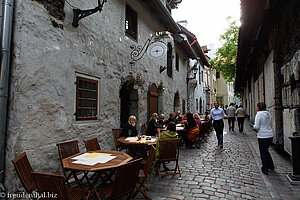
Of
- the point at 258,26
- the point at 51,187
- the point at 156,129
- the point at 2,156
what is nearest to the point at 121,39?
the point at 156,129

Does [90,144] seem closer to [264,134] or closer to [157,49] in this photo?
[264,134]

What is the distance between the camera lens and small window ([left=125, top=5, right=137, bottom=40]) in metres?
7.30

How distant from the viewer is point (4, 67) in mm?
2959

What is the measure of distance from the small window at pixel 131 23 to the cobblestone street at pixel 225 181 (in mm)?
4799

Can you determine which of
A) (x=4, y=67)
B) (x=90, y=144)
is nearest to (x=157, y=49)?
(x=90, y=144)

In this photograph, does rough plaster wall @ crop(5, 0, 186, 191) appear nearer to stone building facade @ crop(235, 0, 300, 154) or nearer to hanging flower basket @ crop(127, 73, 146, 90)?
hanging flower basket @ crop(127, 73, 146, 90)

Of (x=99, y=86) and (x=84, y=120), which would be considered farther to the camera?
(x=99, y=86)

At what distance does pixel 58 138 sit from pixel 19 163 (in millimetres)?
1384

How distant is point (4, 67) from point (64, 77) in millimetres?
1231

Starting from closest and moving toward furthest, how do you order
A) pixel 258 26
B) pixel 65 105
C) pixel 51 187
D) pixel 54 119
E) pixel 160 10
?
pixel 51 187
pixel 54 119
pixel 65 105
pixel 258 26
pixel 160 10

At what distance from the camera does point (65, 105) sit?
13.7ft

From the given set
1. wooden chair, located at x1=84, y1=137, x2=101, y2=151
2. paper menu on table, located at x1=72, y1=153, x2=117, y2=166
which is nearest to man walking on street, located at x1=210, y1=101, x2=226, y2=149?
wooden chair, located at x1=84, y1=137, x2=101, y2=151

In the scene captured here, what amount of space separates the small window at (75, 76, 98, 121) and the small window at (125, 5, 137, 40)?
3.04 meters

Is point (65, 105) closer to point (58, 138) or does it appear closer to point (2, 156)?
point (58, 138)
